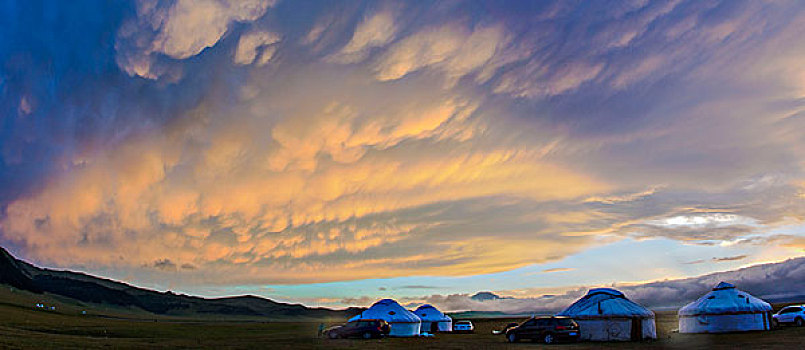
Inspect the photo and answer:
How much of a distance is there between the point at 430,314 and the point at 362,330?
22.6 m

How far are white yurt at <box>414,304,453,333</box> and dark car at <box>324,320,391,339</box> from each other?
20.4m

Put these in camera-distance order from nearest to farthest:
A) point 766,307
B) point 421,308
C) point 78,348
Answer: point 78,348 → point 766,307 → point 421,308

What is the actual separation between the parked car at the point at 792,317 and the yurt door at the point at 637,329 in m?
16.0

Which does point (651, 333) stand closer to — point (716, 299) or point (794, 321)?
point (716, 299)

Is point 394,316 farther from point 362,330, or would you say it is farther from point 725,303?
point 725,303

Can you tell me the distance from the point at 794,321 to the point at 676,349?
2539 cm

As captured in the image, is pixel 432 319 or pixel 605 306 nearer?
pixel 605 306

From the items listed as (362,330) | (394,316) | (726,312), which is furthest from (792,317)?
(362,330)

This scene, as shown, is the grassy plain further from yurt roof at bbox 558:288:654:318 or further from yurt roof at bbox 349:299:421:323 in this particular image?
yurt roof at bbox 349:299:421:323

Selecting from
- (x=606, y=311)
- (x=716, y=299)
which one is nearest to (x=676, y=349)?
(x=606, y=311)

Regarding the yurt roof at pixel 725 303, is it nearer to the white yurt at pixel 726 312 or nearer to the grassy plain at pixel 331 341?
the white yurt at pixel 726 312

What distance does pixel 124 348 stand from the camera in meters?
33.9

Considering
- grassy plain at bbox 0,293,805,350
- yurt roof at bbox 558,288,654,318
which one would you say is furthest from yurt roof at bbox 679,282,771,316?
yurt roof at bbox 558,288,654,318

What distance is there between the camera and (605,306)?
37.9m
